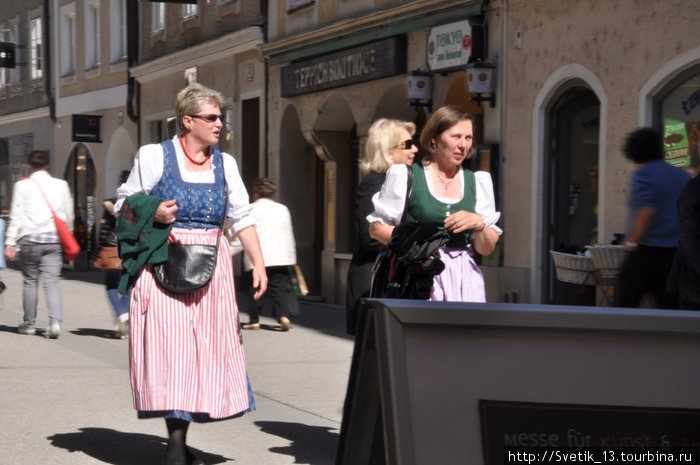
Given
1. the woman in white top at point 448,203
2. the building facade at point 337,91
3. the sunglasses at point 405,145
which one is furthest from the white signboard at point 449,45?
the woman in white top at point 448,203

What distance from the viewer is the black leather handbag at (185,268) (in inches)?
204

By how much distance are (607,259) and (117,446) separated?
523 cm

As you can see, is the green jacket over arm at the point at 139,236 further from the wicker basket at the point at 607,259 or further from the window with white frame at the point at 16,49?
the window with white frame at the point at 16,49

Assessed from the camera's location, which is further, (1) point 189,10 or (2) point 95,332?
(1) point 189,10

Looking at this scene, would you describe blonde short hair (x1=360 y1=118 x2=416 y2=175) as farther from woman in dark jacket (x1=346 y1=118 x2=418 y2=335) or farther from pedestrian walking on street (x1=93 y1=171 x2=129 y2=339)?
pedestrian walking on street (x1=93 y1=171 x2=129 y2=339)

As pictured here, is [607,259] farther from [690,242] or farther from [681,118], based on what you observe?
[690,242]

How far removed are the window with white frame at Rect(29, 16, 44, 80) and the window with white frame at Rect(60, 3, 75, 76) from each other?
1913 mm

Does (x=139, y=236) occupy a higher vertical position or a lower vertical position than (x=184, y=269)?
higher

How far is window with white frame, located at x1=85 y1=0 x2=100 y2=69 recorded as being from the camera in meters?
27.7

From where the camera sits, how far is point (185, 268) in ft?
17.0

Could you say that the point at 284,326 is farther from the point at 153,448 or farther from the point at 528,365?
the point at 528,365

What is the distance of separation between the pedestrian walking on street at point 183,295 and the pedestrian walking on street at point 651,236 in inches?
115

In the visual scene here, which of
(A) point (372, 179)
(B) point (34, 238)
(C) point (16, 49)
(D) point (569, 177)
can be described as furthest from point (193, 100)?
(C) point (16, 49)

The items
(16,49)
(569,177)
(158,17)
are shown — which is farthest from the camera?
(16,49)
